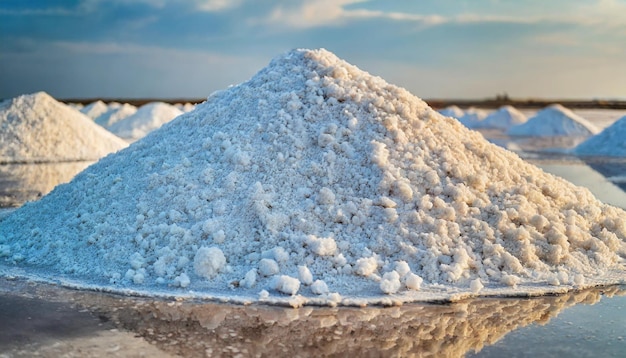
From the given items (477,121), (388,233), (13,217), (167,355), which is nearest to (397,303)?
(388,233)

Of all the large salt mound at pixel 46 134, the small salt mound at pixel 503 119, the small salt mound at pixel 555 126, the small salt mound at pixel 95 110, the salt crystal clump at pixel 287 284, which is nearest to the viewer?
the salt crystal clump at pixel 287 284

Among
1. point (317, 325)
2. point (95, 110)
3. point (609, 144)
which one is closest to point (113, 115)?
point (95, 110)

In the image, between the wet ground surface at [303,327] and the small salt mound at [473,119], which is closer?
the wet ground surface at [303,327]

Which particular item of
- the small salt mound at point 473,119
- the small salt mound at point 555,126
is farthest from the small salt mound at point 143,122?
the small salt mound at point 473,119

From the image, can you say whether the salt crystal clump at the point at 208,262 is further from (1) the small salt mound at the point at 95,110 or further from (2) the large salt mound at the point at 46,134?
(1) the small salt mound at the point at 95,110

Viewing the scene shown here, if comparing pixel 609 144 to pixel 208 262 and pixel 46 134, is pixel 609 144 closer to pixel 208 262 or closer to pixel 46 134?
pixel 46 134
